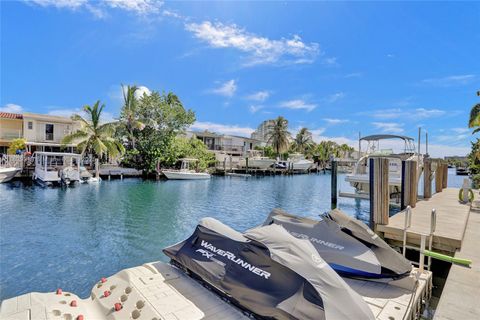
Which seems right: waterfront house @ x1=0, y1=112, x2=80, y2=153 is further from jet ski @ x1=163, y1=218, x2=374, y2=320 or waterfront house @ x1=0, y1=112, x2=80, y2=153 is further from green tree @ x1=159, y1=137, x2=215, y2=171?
jet ski @ x1=163, y1=218, x2=374, y2=320

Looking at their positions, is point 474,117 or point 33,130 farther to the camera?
point 33,130

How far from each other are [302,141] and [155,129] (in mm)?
43016

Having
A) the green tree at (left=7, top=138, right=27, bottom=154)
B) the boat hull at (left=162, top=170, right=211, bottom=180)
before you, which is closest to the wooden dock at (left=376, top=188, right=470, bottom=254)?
the boat hull at (left=162, top=170, right=211, bottom=180)

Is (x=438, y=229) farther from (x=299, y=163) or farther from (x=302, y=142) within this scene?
(x=302, y=142)

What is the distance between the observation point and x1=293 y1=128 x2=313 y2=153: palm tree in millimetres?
65125

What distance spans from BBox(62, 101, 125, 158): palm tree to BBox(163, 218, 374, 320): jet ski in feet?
86.0

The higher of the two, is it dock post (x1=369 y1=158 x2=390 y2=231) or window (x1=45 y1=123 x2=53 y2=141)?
window (x1=45 y1=123 x2=53 y2=141)

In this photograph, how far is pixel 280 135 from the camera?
4906cm

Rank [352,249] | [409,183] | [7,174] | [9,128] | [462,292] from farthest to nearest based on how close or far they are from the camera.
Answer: [9,128]
[7,174]
[409,183]
[352,249]
[462,292]

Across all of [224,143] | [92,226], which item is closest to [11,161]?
[92,226]

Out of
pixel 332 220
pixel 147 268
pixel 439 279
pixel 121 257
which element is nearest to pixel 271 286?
pixel 147 268

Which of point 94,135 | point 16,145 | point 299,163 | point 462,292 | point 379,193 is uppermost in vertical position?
point 94,135

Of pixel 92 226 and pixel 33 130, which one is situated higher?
pixel 33 130

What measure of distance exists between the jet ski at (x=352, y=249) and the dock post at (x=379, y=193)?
2.36 meters
